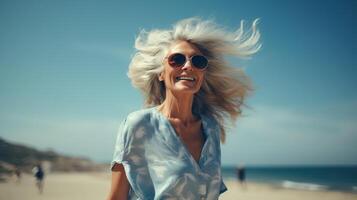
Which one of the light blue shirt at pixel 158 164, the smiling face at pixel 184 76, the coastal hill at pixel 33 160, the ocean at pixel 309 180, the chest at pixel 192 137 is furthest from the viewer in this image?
the ocean at pixel 309 180

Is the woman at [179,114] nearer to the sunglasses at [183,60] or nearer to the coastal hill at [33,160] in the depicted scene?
the sunglasses at [183,60]

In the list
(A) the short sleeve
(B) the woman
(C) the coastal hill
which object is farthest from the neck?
(C) the coastal hill

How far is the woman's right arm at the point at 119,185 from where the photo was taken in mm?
2559

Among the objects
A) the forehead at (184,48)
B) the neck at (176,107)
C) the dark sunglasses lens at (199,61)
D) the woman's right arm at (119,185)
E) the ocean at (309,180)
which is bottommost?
the woman's right arm at (119,185)

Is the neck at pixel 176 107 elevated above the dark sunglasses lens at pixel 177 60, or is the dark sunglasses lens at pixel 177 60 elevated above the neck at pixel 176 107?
the dark sunglasses lens at pixel 177 60

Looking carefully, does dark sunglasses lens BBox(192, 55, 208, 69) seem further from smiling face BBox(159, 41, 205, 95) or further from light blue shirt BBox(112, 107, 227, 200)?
light blue shirt BBox(112, 107, 227, 200)

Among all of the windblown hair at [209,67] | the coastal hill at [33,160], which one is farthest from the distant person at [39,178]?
the windblown hair at [209,67]

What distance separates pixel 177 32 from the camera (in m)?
3.20

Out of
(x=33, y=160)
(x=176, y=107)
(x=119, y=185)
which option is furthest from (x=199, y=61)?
(x=33, y=160)

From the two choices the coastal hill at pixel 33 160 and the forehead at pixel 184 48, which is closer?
the forehead at pixel 184 48

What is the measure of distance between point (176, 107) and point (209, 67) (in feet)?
2.07

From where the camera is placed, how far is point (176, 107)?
10.0ft

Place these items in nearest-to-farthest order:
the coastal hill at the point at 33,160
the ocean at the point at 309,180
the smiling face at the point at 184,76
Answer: the smiling face at the point at 184,76
the coastal hill at the point at 33,160
the ocean at the point at 309,180

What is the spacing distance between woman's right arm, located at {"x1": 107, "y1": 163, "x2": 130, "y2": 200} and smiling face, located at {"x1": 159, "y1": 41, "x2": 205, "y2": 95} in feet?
2.33
